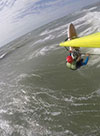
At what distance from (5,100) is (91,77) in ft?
29.5

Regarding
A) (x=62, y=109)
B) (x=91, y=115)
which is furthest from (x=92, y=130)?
(x=62, y=109)

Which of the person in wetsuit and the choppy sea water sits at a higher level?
the person in wetsuit

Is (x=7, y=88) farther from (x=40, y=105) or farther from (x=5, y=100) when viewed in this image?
(x=40, y=105)

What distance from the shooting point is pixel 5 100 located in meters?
14.6

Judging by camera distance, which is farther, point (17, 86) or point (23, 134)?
point (17, 86)

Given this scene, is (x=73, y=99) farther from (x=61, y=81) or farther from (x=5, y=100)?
(x=5, y=100)

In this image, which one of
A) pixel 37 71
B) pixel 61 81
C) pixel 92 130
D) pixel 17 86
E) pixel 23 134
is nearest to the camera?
pixel 92 130

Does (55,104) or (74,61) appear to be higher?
(74,61)

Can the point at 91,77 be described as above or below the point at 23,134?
below

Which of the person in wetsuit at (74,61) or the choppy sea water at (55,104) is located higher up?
the person in wetsuit at (74,61)

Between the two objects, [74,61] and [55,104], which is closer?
[74,61]

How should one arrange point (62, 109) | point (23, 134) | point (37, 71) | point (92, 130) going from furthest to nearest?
point (37, 71)
point (62, 109)
point (23, 134)
point (92, 130)

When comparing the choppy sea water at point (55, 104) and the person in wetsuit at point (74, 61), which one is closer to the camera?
the person in wetsuit at point (74, 61)

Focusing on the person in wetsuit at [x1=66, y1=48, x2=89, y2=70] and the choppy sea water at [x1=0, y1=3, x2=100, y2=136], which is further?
the choppy sea water at [x1=0, y1=3, x2=100, y2=136]
